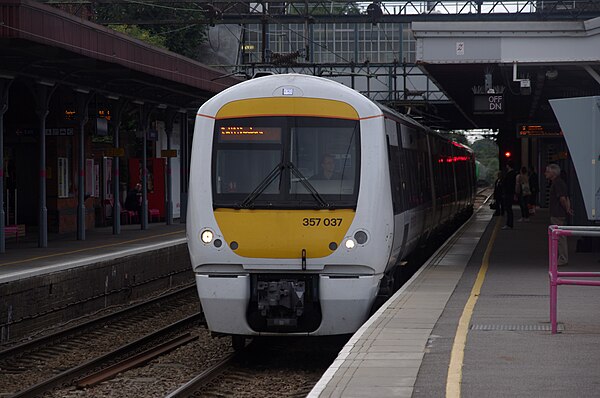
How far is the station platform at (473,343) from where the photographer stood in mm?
7492

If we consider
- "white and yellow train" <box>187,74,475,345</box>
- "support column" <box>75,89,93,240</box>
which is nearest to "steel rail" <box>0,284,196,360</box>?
"white and yellow train" <box>187,74,475,345</box>

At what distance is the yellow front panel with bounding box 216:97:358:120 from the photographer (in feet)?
38.9

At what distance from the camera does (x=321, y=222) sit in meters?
11.3

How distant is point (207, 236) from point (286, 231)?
850 mm

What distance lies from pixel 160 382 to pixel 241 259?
1.51 metres

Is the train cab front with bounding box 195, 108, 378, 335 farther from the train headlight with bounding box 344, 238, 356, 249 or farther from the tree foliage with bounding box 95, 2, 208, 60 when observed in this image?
the tree foliage with bounding box 95, 2, 208, 60

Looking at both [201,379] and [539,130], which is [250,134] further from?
[539,130]

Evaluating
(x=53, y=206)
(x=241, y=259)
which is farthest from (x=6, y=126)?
(x=241, y=259)

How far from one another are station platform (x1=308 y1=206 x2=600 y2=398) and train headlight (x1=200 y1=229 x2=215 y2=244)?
6.20 ft

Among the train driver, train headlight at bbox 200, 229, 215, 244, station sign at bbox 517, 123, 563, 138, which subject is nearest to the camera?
train headlight at bbox 200, 229, 215, 244

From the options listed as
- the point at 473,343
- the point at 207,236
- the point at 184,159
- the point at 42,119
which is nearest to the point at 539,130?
the point at 184,159

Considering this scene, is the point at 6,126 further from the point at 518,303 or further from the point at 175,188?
the point at 518,303

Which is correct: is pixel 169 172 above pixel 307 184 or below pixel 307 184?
above

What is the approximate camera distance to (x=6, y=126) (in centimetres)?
2633
